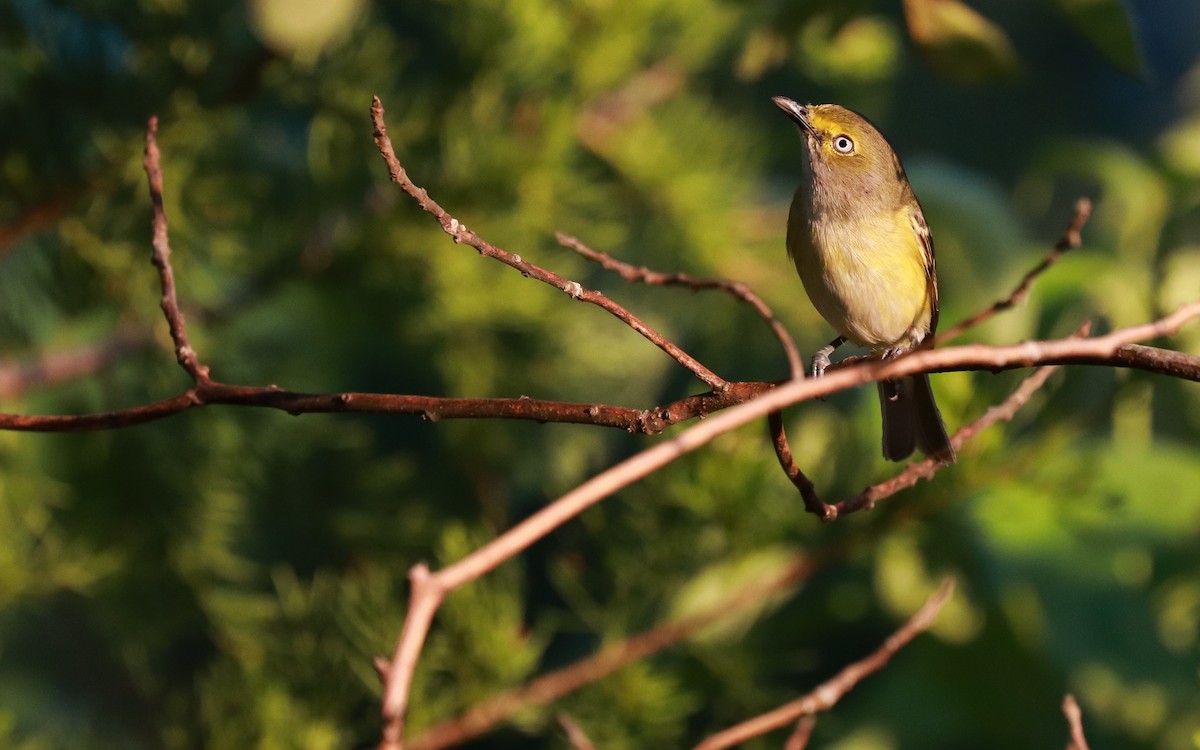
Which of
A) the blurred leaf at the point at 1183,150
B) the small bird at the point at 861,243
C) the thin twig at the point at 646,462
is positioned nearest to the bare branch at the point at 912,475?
the thin twig at the point at 646,462

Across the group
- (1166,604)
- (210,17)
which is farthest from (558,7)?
(1166,604)

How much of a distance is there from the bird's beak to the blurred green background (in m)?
0.05

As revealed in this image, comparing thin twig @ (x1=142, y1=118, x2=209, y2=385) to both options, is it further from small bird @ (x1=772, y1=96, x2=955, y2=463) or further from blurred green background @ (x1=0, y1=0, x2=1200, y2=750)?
small bird @ (x1=772, y1=96, x2=955, y2=463)

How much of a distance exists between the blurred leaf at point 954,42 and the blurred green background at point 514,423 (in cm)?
20

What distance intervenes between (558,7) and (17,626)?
2.57ft

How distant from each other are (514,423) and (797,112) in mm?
359

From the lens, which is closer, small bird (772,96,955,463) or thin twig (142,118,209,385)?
thin twig (142,118,209,385)

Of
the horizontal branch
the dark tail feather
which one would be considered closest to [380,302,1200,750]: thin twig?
the horizontal branch

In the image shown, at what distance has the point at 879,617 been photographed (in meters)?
0.94

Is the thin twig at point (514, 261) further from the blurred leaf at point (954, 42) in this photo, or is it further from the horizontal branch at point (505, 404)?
the blurred leaf at point (954, 42)

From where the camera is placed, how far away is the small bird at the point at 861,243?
770 mm

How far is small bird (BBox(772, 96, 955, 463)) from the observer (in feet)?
2.52

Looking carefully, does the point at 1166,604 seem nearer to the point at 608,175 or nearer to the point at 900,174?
the point at 900,174

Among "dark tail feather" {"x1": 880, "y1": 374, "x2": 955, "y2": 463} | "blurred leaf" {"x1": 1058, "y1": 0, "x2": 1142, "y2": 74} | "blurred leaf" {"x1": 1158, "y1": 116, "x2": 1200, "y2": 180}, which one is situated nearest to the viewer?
"blurred leaf" {"x1": 1058, "y1": 0, "x2": 1142, "y2": 74}
